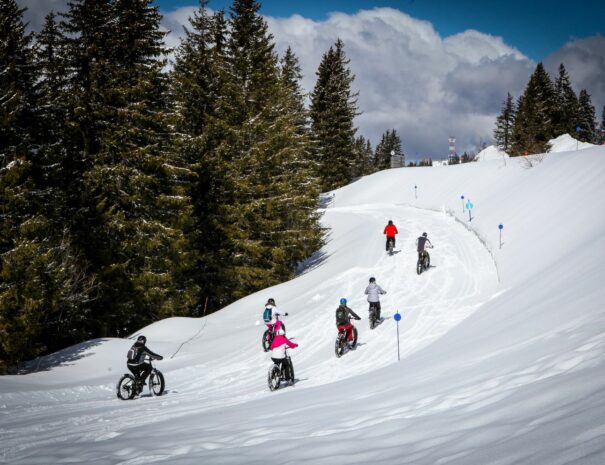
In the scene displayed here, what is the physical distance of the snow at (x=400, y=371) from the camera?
4.03m

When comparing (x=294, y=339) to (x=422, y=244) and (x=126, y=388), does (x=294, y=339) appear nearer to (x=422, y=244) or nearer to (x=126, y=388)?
(x=126, y=388)

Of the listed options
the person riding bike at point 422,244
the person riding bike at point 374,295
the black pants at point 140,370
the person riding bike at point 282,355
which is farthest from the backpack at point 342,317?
the person riding bike at point 422,244

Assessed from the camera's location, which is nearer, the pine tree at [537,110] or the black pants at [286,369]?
the black pants at [286,369]

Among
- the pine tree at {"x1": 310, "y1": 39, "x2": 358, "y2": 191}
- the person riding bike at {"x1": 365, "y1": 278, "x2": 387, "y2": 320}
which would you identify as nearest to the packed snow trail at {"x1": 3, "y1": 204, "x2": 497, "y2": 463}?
the person riding bike at {"x1": 365, "y1": 278, "x2": 387, "y2": 320}

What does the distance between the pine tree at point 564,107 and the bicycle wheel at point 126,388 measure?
7546cm

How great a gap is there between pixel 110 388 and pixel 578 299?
41.8 feet

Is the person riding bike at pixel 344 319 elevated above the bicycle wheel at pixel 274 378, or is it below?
above

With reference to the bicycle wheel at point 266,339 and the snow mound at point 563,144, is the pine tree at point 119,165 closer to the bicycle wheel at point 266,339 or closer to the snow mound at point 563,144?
the bicycle wheel at point 266,339

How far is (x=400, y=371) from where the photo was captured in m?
8.84

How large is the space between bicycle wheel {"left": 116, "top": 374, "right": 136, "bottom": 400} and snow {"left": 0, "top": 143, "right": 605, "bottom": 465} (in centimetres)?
42

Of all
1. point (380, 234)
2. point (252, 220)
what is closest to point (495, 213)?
point (380, 234)

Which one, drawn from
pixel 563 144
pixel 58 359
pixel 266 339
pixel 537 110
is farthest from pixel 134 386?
pixel 537 110

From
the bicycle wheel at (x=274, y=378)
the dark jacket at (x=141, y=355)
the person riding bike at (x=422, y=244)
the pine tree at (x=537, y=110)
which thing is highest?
the pine tree at (x=537, y=110)

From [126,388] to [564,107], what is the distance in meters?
80.8
